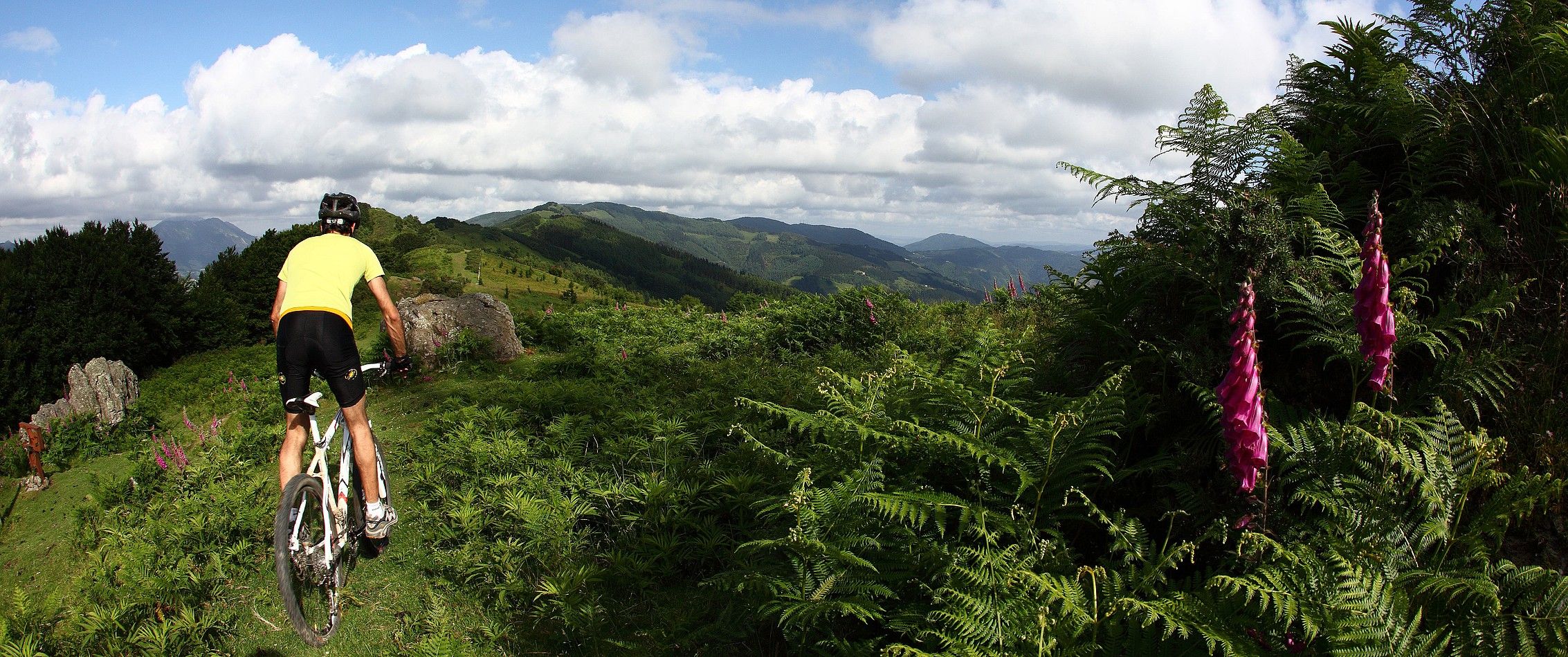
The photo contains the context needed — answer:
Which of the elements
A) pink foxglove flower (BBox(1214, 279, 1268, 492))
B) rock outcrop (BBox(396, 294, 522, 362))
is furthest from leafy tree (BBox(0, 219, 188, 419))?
pink foxglove flower (BBox(1214, 279, 1268, 492))

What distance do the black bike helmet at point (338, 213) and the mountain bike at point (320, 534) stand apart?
111 centimetres

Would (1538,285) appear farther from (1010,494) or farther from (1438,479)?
(1010,494)

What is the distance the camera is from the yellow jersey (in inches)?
187

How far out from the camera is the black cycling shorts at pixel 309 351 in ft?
15.4

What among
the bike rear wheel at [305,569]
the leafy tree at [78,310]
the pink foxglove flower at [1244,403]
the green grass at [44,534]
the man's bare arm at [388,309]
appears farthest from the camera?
the leafy tree at [78,310]

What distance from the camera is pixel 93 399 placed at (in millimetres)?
14242

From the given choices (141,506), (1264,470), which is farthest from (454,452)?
(1264,470)

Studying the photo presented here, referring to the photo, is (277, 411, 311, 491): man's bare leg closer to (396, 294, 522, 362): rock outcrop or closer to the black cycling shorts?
the black cycling shorts

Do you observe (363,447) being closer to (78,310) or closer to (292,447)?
(292,447)

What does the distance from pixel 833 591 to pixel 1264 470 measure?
1856 mm

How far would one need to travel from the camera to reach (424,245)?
116 metres

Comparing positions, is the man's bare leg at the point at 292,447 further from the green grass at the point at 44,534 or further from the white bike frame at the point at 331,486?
the green grass at the point at 44,534

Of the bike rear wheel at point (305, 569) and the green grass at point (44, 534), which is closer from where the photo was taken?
the bike rear wheel at point (305, 569)

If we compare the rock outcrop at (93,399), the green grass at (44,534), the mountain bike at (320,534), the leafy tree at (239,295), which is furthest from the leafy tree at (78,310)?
the mountain bike at (320,534)
